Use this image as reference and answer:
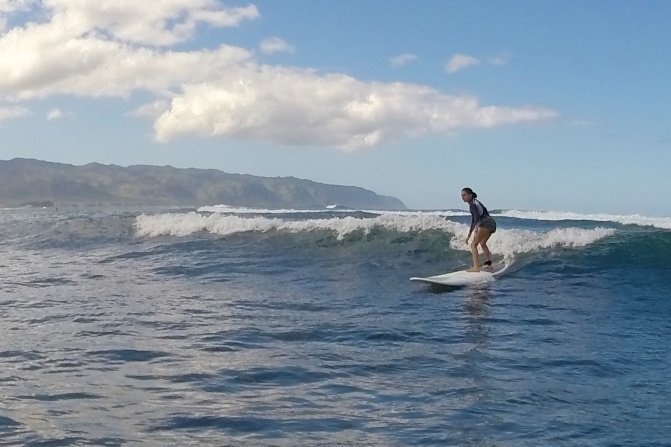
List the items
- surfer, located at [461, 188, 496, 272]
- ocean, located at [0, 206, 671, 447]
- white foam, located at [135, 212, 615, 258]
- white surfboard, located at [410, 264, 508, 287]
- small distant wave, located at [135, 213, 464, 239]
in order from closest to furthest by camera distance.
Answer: ocean, located at [0, 206, 671, 447] → white surfboard, located at [410, 264, 508, 287] → surfer, located at [461, 188, 496, 272] → white foam, located at [135, 212, 615, 258] → small distant wave, located at [135, 213, 464, 239]

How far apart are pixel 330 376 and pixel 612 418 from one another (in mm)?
3018

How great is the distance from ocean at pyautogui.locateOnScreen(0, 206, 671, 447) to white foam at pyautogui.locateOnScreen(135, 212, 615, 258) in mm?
128

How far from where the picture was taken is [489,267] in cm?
1560

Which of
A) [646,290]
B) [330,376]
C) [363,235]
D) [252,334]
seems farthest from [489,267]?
[330,376]

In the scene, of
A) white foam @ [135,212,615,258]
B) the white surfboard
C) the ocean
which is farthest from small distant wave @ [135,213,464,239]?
the white surfboard

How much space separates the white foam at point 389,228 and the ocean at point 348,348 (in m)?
0.13

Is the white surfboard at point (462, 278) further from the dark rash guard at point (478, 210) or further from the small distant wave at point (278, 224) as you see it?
the small distant wave at point (278, 224)

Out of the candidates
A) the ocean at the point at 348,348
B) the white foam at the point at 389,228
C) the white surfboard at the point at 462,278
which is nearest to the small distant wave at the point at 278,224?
the white foam at the point at 389,228

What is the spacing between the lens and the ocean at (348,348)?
19.8ft

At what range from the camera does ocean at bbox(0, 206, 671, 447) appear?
238 inches

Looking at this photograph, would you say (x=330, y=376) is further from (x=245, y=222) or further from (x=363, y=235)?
(x=245, y=222)

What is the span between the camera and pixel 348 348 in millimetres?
9117

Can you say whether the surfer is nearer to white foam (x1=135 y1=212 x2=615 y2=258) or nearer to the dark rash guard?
the dark rash guard

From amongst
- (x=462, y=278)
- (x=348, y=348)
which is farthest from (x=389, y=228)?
(x=348, y=348)
